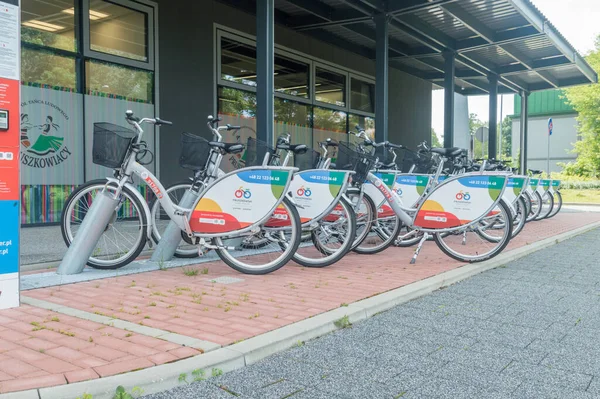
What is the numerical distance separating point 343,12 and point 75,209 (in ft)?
24.0

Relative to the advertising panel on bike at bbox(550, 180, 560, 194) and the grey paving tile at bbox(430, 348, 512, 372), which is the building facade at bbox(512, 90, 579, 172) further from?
the grey paving tile at bbox(430, 348, 512, 372)

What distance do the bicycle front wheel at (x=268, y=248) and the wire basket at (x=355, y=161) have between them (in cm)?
120

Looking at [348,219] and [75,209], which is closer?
[75,209]

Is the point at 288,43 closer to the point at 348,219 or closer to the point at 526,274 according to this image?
the point at 348,219

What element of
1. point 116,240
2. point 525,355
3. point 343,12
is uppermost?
point 343,12

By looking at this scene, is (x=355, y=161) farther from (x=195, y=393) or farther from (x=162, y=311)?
(x=195, y=393)

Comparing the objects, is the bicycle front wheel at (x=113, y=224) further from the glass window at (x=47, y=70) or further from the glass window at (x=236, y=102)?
the glass window at (x=236, y=102)

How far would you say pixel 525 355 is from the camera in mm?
3041

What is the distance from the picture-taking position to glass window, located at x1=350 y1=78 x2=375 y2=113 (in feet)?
47.6

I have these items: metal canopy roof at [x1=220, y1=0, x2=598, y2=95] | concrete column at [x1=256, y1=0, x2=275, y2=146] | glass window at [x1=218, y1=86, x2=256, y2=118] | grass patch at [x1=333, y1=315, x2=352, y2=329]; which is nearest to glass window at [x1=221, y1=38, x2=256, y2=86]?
glass window at [x1=218, y1=86, x2=256, y2=118]

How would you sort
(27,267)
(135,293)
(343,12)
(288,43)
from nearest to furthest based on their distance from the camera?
(135,293) → (27,267) → (343,12) → (288,43)

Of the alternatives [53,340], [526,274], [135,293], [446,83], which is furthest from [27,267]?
[446,83]

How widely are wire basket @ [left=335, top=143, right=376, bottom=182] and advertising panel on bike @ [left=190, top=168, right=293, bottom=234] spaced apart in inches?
48.7

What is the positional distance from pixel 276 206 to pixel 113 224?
5.02 ft
